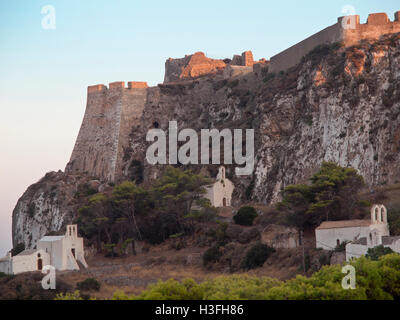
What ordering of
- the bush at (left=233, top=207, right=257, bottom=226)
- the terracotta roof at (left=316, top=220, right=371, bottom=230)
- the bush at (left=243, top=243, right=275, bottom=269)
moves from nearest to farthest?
the terracotta roof at (left=316, top=220, right=371, bottom=230), the bush at (left=243, top=243, right=275, bottom=269), the bush at (left=233, top=207, right=257, bottom=226)

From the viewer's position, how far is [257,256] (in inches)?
1850

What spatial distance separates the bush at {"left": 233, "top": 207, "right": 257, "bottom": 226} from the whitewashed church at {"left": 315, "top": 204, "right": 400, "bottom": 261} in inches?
373

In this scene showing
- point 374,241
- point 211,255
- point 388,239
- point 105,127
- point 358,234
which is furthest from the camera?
point 105,127

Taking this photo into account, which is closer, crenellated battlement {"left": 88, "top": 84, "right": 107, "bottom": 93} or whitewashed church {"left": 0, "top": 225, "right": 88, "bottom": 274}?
whitewashed church {"left": 0, "top": 225, "right": 88, "bottom": 274}

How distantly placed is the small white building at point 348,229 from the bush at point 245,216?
31.1ft

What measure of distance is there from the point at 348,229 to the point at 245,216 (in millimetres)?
12281

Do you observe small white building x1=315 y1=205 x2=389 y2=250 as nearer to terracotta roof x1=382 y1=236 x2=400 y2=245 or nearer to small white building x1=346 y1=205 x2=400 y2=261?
small white building x1=346 y1=205 x2=400 y2=261

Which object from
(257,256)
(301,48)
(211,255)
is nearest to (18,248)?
(211,255)

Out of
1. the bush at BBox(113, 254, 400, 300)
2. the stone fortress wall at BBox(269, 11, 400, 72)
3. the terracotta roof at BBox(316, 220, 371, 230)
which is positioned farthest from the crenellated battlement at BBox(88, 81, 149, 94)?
the bush at BBox(113, 254, 400, 300)

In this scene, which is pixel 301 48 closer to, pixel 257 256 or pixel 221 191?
pixel 221 191

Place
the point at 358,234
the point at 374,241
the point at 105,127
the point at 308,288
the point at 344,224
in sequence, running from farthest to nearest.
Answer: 1. the point at 105,127
2. the point at 344,224
3. the point at 358,234
4. the point at 374,241
5. the point at 308,288

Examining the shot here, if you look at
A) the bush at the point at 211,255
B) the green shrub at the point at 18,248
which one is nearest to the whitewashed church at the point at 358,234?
the bush at the point at 211,255

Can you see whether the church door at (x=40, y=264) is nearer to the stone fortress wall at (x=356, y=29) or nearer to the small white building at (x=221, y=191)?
the small white building at (x=221, y=191)

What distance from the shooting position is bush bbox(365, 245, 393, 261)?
3825 cm
